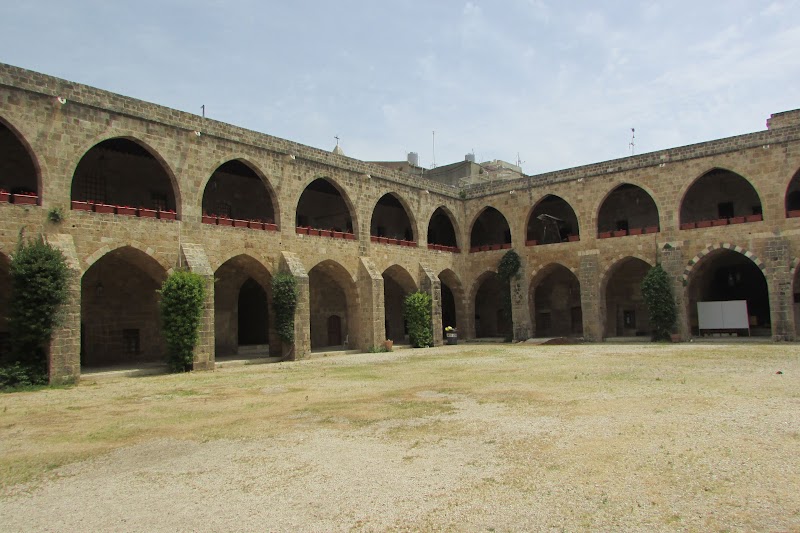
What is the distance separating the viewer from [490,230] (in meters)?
29.2

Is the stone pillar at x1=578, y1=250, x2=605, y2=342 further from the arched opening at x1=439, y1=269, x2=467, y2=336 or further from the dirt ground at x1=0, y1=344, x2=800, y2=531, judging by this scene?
the dirt ground at x1=0, y1=344, x2=800, y2=531

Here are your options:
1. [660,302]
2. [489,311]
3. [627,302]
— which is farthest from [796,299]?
[489,311]

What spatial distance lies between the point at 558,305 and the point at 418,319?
7.84 m

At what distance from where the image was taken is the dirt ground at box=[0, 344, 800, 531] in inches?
172

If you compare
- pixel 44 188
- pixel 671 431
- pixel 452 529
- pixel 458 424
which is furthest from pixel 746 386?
pixel 44 188

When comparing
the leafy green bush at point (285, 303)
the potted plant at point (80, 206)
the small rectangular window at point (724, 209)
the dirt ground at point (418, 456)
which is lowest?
the dirt ground at point (418, 456)

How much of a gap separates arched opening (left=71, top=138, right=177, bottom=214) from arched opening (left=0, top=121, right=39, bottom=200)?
1135 millimetres

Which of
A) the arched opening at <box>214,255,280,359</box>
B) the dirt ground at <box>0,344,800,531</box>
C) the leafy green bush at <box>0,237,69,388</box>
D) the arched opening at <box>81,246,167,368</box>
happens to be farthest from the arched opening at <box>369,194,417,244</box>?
the dirt ground at <box>0,344,800,531</box>

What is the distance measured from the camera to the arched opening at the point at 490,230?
1125 inches

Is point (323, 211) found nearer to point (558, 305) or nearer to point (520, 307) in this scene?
point (520, 307)

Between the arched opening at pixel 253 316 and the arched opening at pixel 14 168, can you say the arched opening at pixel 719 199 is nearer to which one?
the arched opening at pixel 253 316

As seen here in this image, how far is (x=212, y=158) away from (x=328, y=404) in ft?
33.7

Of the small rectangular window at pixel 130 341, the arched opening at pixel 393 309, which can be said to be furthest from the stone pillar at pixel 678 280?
the small rectangular window at pixel 130 341

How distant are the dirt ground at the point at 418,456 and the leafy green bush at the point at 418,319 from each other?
10792mm
